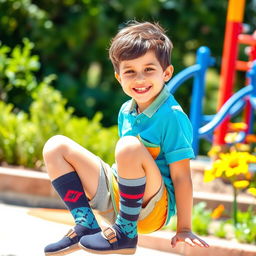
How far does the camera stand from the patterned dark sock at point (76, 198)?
2.91 meters

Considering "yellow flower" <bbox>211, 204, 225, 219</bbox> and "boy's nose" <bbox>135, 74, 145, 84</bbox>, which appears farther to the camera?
"yellow flower" <bbox>211, 204, 225, 219</bbox>

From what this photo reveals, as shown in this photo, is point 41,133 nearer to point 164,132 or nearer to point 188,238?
point 164,132

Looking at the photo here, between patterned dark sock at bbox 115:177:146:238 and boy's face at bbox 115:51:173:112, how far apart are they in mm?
405

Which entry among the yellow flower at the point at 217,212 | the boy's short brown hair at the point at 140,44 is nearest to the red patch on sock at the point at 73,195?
the boy's short brown hair at the point at 140,44

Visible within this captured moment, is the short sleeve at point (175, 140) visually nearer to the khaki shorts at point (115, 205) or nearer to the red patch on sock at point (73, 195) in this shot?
the khaki shorts at point (115, 205)

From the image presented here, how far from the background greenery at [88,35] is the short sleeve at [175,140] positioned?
4479mm

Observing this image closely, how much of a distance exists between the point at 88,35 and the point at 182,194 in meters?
5.81

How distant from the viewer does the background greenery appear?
803 centimetres

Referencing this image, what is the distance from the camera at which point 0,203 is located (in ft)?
15.8

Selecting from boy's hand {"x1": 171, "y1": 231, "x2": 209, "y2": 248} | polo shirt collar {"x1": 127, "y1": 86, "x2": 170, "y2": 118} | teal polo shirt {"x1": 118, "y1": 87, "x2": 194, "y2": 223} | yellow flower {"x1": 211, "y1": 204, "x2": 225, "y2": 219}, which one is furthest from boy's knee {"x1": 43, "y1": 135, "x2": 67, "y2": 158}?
yellow flower {"x1": 211, "y1": 204, "x2": 225, "y2": 219}

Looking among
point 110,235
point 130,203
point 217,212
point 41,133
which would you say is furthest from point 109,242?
point 41,133

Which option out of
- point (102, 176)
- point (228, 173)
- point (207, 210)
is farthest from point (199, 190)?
point (102, 176)

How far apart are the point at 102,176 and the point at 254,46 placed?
11.2ft

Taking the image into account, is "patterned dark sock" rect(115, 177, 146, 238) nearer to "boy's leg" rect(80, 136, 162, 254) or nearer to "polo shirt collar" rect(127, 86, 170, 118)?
"boy's leg" rect(80, 136, 162, 254)
